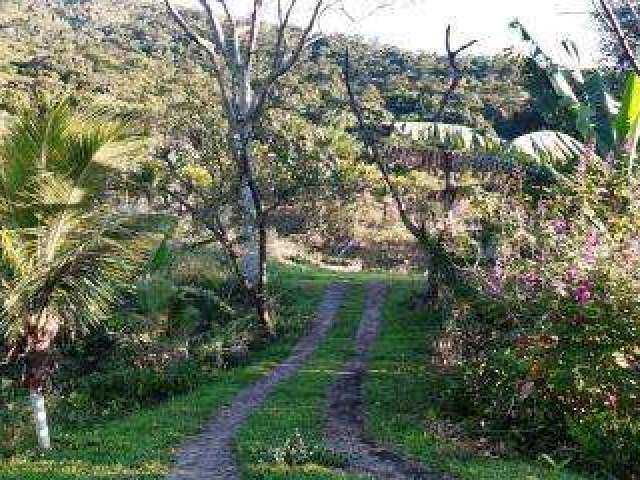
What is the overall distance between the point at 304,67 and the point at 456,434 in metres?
49.5

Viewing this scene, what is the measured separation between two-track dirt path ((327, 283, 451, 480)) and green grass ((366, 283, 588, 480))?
16 centimetres

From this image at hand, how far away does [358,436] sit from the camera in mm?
10898

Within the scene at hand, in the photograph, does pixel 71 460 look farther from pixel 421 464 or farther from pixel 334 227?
pixel 334 227

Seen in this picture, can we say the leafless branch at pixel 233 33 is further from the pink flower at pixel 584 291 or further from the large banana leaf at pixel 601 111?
the pink flower at pixel 584 291

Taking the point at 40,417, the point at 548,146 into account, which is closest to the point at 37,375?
the point at 40,417

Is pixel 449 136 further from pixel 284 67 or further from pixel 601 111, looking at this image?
pixel 284 67

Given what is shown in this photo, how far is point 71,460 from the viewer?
980 cm

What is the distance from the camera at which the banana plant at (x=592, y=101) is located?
13062 millimetres

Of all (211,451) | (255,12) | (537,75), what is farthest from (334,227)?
(211,451)

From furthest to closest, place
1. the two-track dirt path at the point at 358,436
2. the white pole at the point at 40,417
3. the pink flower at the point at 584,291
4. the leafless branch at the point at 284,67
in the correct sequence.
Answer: the leafless branch at the point at 284,67
the white pole at the point at 40,417
the pink flower at the point at 584,291
the two-track dirt path at the point at 358,436

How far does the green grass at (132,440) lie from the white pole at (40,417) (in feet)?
0.46

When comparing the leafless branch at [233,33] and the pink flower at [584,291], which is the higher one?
the leafless branch at [233,33]

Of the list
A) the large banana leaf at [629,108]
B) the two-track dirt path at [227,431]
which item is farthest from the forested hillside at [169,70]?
the large banana leaf at [629,108]

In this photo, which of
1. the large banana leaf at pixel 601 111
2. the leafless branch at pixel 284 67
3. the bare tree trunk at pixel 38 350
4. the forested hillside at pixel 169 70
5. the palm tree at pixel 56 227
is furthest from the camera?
the forested hillside at pixel 169 70
